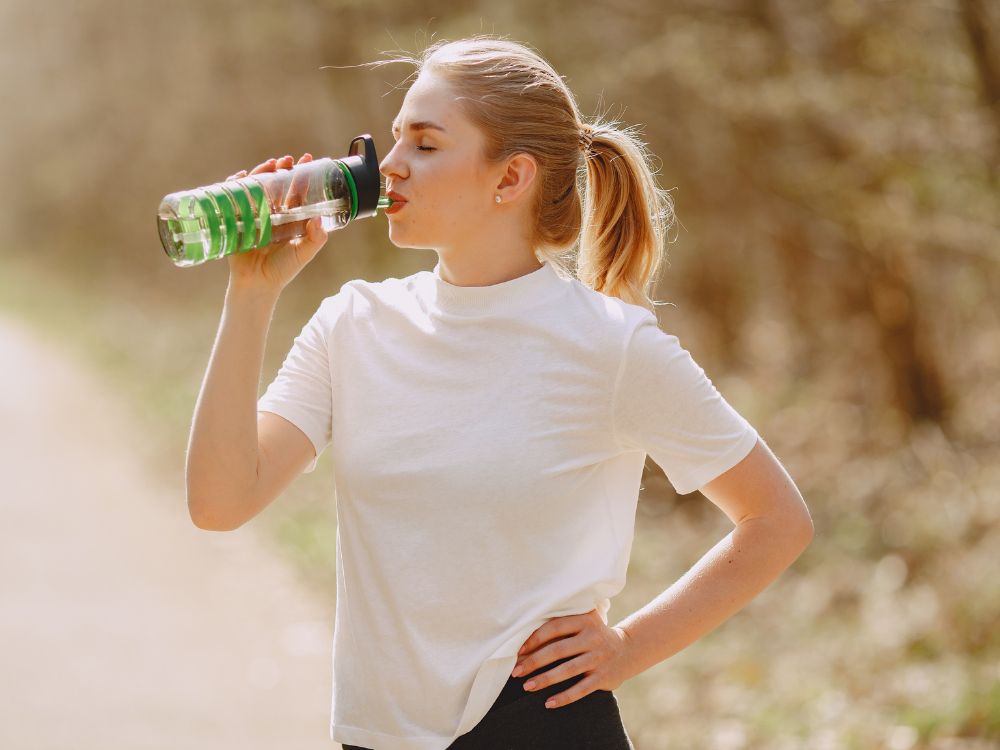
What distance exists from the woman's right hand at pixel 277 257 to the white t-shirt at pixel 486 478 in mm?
215

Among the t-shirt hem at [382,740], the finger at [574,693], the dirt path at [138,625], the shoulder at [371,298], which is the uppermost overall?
the shoulder at [371,298]

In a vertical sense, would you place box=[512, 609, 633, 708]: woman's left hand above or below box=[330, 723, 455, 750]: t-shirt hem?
above

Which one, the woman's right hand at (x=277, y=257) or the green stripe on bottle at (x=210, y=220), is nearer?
the green stripe on bottle at (x=210, y=220)

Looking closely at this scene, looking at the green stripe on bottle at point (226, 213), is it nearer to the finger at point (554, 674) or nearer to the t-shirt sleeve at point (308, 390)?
the t-shirt sleeve at point (308, 390)

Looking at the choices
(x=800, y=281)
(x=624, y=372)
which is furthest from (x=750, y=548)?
(x=800, y=281)

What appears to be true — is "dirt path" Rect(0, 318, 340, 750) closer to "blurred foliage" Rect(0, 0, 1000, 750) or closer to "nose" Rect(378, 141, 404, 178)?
"blurred foliage" Rect(0, 0, 1000, 750)

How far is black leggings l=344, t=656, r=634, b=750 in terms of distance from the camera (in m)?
2.00

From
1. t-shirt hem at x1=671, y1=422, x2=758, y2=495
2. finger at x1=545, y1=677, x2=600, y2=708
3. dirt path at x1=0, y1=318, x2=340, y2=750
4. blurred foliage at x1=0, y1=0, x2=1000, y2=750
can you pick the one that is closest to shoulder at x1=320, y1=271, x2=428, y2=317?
t-shirt hem at x1=671, y1=422, x2=758, y2=495

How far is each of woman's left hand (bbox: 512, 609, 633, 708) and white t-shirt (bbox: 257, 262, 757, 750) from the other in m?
0.03

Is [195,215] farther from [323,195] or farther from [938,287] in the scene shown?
[938,287]

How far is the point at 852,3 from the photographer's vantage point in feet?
22.1

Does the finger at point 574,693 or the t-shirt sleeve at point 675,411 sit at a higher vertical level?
the t-shirt sleeve at point 675,411

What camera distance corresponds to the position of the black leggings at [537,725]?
2.00 metres

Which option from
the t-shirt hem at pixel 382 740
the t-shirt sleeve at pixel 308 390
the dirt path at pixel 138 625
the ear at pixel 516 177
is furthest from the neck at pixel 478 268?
the dirt path at pixel 138 625
